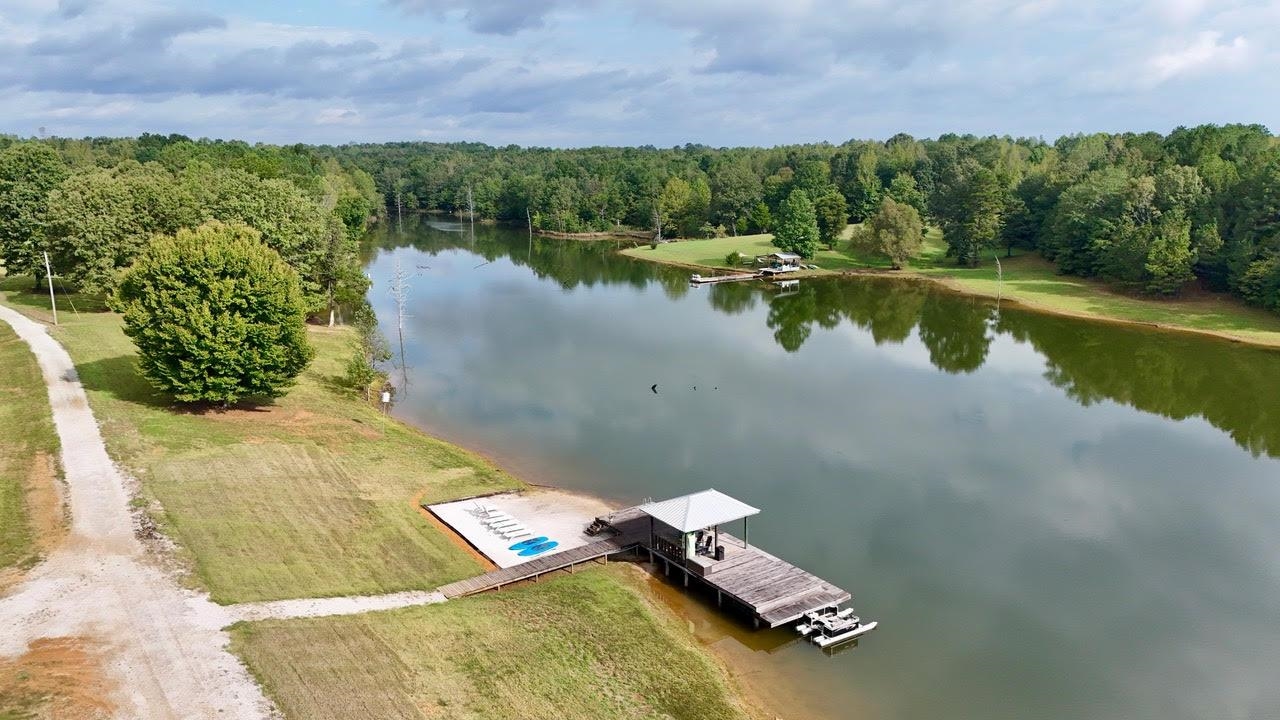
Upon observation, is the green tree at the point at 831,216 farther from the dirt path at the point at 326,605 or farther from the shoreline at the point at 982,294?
the dirt path at the point at 326,605

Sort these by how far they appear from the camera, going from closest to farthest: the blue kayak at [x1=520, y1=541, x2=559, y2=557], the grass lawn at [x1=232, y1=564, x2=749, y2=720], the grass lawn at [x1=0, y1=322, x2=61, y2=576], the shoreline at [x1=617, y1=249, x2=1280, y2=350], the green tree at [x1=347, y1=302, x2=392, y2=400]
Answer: the grass lawn at [x1=232, y1=564, x2=749, y2=720] < the grass lawn at [x1=0, y1=322, x2=61, y2=576] < the blue kayak at [x1=520, y1=541, x2=559, y2=557] < the green tree at [x1=347, y1=302, x2=392, y2=400] < the shoreline at [x1=617, y1=249, x2=1280, y2=350]

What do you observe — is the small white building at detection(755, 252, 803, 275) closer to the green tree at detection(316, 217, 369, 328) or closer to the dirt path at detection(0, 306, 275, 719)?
the green tree at detection(316, 217, 369, 328)

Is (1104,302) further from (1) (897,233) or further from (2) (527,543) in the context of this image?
(2) (527,543)

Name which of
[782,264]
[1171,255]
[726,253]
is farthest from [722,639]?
[726,253]

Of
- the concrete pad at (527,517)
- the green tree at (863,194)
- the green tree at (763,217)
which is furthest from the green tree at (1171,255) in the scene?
the concrete pad at (527,517)

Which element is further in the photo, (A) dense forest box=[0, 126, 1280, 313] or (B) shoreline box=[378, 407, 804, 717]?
(A) dense forest box=[0, 126, 1280, 313]

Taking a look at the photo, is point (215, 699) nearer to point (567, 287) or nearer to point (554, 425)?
point (554, 425)

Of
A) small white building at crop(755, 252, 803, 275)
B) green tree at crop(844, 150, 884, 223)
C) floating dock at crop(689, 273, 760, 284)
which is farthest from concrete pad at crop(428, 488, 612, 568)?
green tree at crop(844, 150, 884, 223)
